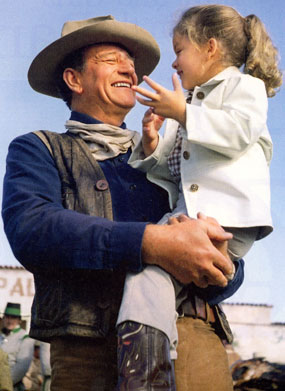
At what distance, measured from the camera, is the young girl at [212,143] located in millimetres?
2580

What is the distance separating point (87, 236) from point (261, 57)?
1397 millimetres

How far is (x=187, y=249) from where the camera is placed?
256 centimetres

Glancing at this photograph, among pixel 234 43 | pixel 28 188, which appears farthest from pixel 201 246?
pixel 234 43

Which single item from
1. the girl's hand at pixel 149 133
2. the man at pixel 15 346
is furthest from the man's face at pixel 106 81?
the man at pixel 15 346

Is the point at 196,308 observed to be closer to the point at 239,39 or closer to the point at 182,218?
the point at 182,218

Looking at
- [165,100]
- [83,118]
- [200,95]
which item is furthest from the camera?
[83,118]

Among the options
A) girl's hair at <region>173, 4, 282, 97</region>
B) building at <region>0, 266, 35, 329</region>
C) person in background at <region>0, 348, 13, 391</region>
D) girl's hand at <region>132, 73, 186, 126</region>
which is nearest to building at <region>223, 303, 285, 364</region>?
building at <region>0, 266, 35, 329</region>

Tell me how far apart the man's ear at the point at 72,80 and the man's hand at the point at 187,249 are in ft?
4.93

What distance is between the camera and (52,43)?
12.4 feet

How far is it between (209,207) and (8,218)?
3.18 ft

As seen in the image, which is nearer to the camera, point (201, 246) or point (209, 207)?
point (201, 246)

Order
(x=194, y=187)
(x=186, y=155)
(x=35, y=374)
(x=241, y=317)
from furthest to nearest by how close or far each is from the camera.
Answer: (x=241, y=317), (x=35, y=374), (x=186, y=155), (x=194, y=187)

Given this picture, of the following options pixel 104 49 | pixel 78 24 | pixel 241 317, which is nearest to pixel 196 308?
pixel 104 49

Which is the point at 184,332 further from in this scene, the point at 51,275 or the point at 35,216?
the point at 35,216
